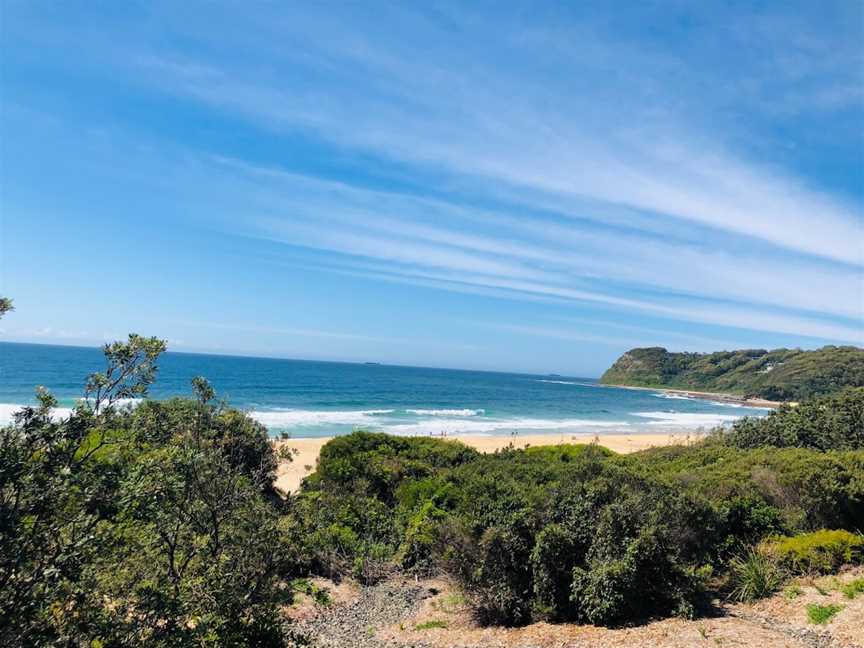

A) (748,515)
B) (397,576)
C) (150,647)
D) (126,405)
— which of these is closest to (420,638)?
(397,576)

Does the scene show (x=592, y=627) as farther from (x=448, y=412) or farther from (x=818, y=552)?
(x=448, y=412)

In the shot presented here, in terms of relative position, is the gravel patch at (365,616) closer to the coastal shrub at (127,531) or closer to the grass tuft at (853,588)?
the coastal shrub at (127,531)

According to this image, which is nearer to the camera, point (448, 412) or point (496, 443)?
point (496, 443)

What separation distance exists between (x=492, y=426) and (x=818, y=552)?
43.4 metres

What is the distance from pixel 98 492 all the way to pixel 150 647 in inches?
66.4

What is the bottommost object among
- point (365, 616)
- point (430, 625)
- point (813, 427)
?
point (365, 616)

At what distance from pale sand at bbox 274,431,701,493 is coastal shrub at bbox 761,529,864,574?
1512 cm

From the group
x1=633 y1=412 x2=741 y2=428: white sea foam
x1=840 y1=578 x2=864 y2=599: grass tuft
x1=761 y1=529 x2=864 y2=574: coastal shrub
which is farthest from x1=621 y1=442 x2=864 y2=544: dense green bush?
x1=633 y1=412 x2=741 y2=428: white sea foam

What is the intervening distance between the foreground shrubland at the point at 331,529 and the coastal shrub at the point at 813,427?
0.75m

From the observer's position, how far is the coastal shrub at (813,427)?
17.7m

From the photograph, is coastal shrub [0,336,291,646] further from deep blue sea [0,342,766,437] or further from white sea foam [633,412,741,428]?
white sea foam [633,412,741,428]

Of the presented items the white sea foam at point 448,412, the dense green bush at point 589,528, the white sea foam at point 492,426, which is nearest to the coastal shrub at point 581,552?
the dense green bush at point 589,528

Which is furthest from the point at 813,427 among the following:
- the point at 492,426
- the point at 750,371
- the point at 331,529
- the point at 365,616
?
the point at 750,371

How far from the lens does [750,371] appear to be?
14462 cm
